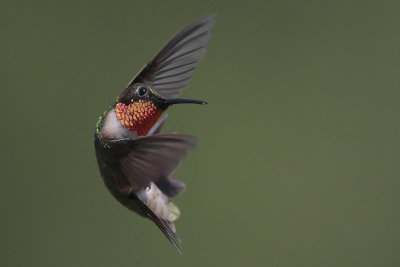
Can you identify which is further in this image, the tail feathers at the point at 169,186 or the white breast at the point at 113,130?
the tail feathers at the point at 169,186

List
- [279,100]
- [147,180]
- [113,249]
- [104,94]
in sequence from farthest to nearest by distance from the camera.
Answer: [279,100] → [104,94] → [113,249] → [147,180]

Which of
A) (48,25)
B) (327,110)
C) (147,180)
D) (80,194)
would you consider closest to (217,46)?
(327,110)

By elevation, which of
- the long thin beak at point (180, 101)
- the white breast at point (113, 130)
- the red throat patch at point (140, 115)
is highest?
the long thin beak at point (180, 101)

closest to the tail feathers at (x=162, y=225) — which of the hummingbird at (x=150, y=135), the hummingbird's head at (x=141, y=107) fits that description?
the hummingbird at (x=150, y=135)

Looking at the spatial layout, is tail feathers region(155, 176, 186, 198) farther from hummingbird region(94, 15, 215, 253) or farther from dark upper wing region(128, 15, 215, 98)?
dark upper wing region(128, 15, 215, 98)

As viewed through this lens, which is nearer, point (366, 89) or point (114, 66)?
point (114, 66)

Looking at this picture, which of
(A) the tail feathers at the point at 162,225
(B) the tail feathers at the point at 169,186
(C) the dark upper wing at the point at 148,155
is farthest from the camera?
(B) the tail feathers at the point at 169,186

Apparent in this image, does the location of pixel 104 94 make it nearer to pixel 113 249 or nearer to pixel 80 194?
pixel 80 194

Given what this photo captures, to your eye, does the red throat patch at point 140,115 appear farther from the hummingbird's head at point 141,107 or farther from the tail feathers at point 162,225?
the tail feathers at point 162,225
